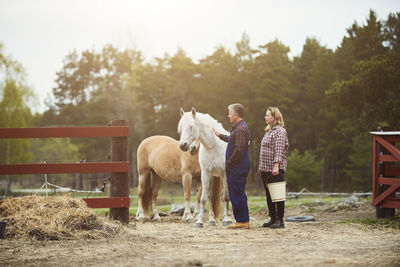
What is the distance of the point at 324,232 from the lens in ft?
21.6

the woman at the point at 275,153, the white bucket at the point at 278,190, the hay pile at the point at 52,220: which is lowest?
the hay pile at the point at 52,220

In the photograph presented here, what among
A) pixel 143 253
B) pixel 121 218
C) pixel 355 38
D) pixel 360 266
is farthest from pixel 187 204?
pixel 355 38

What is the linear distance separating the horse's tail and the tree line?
1729 cm

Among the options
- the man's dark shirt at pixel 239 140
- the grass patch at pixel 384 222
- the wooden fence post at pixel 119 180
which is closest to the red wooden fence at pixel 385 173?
the grass patch at pixel 384 222

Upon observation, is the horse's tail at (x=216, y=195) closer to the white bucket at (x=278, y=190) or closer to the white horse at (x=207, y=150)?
the white horse at (x=207, y=150)

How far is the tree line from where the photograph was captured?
26.8 meters

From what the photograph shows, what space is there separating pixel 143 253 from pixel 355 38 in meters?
28.0

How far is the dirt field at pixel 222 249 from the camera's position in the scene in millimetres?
4340

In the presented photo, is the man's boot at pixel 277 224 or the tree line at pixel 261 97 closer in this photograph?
the man's boot at pixel 277 224

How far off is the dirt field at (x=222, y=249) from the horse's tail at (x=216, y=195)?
143 cm

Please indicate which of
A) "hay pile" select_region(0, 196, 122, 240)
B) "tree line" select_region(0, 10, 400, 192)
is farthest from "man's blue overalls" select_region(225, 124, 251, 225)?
"tree line" select_region(0, 10, 400, 192)

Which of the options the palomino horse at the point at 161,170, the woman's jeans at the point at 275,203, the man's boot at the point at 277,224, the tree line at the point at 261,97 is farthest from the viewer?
the tree line at the point at 261,97

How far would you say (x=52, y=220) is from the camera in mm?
6273

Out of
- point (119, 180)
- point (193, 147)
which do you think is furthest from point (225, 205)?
point (119, 180)
